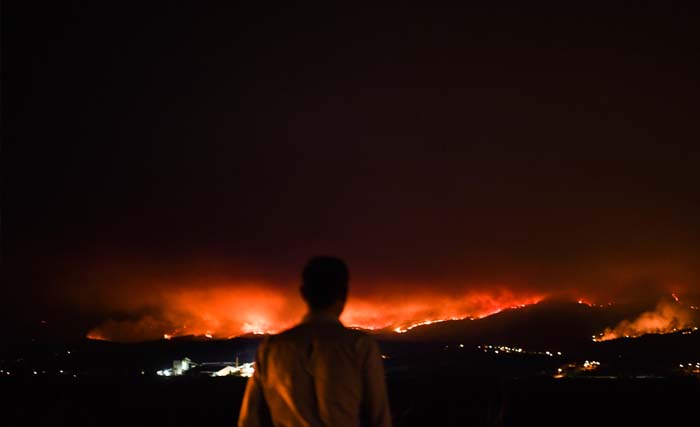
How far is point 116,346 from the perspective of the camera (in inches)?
5325

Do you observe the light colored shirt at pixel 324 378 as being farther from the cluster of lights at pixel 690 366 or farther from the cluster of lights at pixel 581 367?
the cluster of lights at pixel 690 366

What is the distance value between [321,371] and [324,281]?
1.24ft

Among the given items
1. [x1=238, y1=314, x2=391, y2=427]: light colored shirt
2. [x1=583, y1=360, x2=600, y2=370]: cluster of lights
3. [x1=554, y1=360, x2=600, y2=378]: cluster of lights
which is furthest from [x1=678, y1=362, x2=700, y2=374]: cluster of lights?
[x1=238, y1=314, x2=391, y2=427]: light colored shirt

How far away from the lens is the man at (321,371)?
7.52ft

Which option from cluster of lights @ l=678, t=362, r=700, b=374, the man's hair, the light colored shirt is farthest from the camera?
cluster of lights @ l=678, t=362, r=700, b=374

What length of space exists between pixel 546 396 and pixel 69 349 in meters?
120

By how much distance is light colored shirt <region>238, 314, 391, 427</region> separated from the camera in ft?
7.51

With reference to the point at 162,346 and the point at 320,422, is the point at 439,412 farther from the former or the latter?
the point at 162,346

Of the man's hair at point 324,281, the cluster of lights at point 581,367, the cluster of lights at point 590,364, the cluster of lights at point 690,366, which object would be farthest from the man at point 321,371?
the cluster of lights at point 690,366

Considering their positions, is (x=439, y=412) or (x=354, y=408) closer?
(x=354, y=408)

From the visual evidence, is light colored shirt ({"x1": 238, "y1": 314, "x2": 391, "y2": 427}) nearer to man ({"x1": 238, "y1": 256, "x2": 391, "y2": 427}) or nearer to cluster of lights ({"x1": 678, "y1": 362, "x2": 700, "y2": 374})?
man ({"x1": 238, "y1": 256, "x2": 391, "y2": 427})

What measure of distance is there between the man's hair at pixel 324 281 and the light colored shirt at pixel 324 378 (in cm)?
7

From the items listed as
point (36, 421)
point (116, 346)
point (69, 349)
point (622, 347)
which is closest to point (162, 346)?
point (116, 346)

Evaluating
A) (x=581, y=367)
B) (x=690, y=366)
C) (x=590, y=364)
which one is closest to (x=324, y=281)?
(x=581, y=367)
